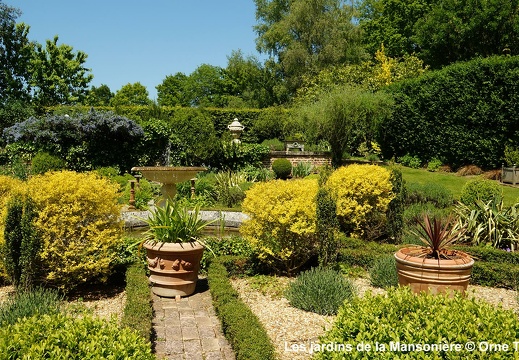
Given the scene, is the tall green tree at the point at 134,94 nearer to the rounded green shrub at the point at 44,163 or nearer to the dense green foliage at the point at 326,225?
the rounded green shrub at the point at 44,163

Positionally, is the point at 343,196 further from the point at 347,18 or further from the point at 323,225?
the point at 347,18

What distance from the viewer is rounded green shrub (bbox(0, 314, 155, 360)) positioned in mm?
2479

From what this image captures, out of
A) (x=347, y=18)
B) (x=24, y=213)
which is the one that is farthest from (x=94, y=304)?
(x=347, y=18)

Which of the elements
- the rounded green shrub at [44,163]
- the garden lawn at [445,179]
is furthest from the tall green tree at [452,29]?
the rounded green shrub at [44,163]

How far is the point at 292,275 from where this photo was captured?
277 inches

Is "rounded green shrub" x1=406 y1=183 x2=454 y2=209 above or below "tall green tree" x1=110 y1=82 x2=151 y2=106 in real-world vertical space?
below

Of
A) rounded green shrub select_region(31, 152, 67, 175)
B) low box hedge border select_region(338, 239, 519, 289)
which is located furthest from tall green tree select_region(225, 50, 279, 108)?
low box hedge border select_region(338, 239, 519, 289)

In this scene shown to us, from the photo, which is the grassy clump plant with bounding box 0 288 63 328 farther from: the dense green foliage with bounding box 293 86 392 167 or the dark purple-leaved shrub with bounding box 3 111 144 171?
the dense green foliage with bounding box 293 86 392 167

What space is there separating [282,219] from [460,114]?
14475 mm

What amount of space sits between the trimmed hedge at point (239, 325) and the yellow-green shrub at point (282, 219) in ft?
2.68

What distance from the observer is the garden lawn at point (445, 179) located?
13.9 meters

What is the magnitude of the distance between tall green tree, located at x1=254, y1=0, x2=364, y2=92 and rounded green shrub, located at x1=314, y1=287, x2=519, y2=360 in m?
29.3

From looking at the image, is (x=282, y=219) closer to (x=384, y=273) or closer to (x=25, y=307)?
(x=384, y=273)

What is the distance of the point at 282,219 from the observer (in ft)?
21.3
